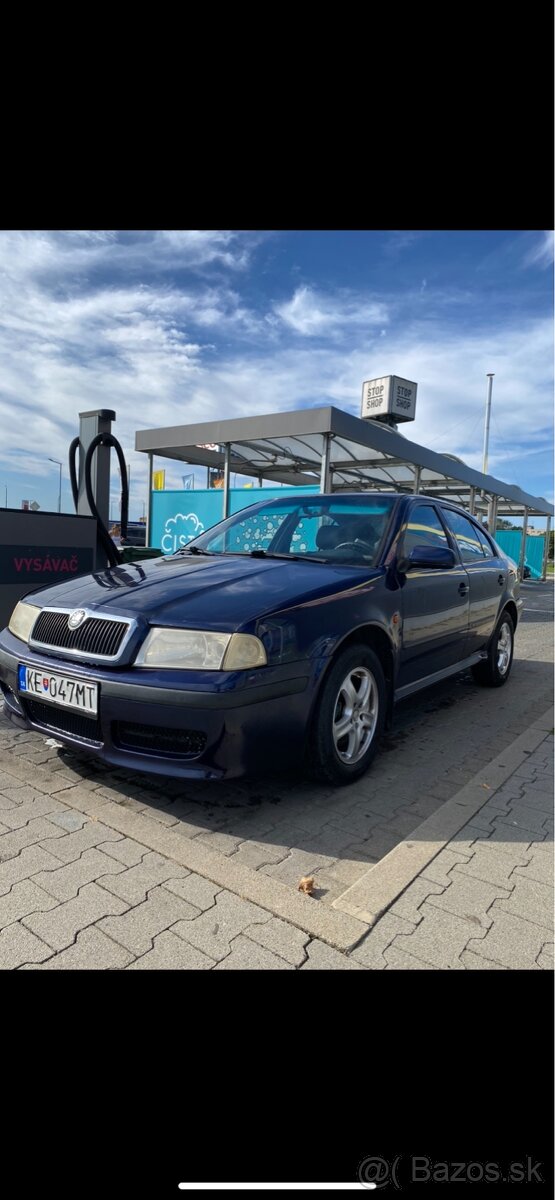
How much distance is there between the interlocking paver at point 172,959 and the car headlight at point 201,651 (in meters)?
0.96

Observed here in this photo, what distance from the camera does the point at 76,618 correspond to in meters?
2.81

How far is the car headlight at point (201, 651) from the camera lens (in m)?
2.46

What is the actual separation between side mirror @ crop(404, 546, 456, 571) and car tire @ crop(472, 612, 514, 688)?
6.77ft

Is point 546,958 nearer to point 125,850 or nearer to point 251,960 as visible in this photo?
point 251,960

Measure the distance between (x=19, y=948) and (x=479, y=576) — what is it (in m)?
4.14

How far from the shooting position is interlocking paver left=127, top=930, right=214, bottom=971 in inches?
69.4

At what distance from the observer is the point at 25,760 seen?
10.8ft

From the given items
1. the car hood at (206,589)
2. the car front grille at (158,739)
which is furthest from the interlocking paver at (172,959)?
the car hood at (206,589)

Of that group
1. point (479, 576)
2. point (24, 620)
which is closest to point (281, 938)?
point (24, 620)

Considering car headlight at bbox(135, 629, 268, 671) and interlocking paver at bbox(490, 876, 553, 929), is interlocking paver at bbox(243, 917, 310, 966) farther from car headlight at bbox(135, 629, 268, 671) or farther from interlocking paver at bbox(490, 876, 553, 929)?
car headlight at bbox(135, 629, 268, 671)

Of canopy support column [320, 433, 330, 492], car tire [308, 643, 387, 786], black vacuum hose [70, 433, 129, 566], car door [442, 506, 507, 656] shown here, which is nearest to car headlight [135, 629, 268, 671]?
car tire [308, 643, 387, 786]
